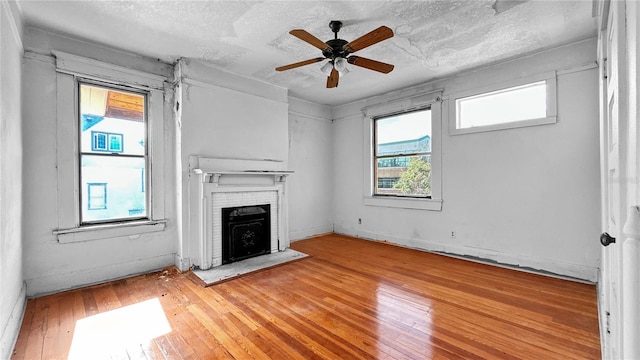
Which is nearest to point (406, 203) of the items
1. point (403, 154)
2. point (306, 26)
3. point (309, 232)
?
point (403, 154)

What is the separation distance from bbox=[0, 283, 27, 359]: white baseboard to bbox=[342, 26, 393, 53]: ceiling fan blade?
3.31 meters

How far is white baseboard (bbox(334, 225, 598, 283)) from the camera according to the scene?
316 centimetres

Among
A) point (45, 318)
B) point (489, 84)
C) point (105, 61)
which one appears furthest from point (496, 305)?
point (105, 61)

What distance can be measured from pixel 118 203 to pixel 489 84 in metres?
5.05

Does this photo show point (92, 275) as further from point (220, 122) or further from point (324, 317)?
point (324, 317)

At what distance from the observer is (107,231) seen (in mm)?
3189

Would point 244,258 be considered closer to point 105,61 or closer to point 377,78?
point 105,61

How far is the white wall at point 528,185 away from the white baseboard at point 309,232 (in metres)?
1.65

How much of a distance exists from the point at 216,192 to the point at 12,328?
2.08m

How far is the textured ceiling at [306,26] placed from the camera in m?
2.44

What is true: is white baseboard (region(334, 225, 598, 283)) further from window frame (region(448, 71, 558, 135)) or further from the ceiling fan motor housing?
the ceiling fan motor housing

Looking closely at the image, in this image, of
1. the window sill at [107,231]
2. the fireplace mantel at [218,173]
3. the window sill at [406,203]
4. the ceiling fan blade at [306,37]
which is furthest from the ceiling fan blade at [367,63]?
the window sill at [107,231]

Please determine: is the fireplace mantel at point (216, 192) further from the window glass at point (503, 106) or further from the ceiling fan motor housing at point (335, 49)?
the window glass at point (503, 106)

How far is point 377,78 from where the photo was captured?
4.24 metres
